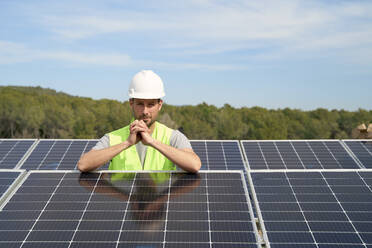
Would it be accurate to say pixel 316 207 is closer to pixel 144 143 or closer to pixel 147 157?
pixel 144 143

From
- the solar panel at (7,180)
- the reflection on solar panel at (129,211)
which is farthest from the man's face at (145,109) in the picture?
the solar panel at (7,180)

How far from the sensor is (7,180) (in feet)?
20.6

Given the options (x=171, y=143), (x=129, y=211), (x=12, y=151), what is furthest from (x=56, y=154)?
(x=129, y=211)

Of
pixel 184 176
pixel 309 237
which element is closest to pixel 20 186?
pixel 184 176

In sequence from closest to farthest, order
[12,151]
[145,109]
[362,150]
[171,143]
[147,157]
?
1. [145,109]
2. [171,143]
3. [147,157]
4. [12,151]
5. [362,150]

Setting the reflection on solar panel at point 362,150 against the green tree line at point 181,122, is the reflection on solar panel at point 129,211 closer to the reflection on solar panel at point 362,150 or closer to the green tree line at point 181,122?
the reflection on solar panel at point 362,150

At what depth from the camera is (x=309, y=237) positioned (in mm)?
4898

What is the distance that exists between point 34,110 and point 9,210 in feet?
199

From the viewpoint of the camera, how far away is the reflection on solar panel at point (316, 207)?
491cm

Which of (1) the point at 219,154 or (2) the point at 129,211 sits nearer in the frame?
(2) the point at 129,211

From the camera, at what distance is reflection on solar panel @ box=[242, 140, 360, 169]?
50.3 feet

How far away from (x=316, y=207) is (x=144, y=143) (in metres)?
2.71

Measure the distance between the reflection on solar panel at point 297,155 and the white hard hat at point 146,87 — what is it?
31.0 feet

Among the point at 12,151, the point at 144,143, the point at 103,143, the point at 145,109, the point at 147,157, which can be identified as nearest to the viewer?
the point at 144,143
